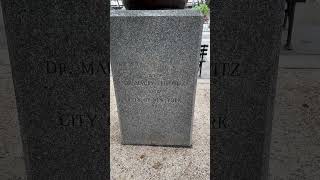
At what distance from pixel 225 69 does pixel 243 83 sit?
0.17m

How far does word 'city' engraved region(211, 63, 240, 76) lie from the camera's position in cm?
234

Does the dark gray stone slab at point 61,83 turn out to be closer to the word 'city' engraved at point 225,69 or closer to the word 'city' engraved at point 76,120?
the word 'city' engraved at point 76,120

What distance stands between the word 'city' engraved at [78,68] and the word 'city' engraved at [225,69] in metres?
0.73

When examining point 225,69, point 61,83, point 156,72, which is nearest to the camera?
point 225,69

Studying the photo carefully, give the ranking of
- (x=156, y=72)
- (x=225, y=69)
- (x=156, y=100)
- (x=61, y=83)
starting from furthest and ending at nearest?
(x=156, y=100) → (x=156, y=72) → (x=61, y=83) → (x=225, y=69)

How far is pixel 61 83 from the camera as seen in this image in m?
2.46

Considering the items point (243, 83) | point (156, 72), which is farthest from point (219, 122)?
point (156, 72)

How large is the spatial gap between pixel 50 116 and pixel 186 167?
5.87 ft

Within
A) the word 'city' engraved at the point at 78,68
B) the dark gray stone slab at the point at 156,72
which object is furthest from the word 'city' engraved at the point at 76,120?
the dark gray stone slab at the point at 156,72

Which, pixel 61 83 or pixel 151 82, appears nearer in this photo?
pixel 61 83

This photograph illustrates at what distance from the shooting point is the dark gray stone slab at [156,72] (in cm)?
349

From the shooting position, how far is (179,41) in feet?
11.6

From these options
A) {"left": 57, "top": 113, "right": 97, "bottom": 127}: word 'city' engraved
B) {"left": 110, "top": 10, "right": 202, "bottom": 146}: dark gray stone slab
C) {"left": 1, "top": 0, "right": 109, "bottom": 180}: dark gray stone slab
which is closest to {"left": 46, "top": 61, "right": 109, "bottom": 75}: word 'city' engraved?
{"left": 1, "top": 0, "right": 109, "bottom": 180}: dark gray stone slab

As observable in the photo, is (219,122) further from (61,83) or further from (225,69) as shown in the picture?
(61,83)
